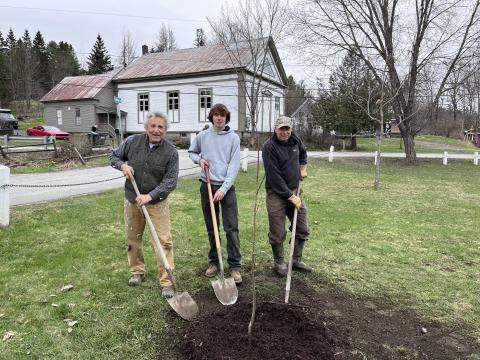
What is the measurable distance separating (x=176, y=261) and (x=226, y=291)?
134 cm

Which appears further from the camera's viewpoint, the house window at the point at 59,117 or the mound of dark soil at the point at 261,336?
the house window at the point at 59,117

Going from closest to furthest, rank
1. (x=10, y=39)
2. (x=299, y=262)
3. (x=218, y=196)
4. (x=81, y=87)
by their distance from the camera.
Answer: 1. (x=218, y=196)
2. (x=299, y=262)
3. (x=81, y=87)
4. (x=10, y=39)

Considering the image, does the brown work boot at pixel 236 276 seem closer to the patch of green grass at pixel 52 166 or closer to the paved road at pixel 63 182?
the paved road at pixel 63 182

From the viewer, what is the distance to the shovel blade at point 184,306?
143 inches

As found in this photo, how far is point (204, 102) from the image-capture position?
1156 inches

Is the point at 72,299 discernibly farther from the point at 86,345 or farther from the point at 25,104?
the point at 25,104

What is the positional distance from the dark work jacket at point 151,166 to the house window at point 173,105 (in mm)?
26672

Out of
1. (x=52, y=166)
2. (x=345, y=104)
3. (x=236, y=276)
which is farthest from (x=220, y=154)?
(x=345, y=104)

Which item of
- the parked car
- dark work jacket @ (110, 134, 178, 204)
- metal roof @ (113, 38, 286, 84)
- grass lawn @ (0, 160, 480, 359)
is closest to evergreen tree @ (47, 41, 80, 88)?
the parked car

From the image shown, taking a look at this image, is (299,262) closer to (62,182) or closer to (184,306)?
(184,306)

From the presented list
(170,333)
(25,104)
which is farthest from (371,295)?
(25,104)

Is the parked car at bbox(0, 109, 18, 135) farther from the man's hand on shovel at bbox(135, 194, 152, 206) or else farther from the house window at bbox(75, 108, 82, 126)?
the man's hand on shovel at bbox(135, 194, 152, 206)

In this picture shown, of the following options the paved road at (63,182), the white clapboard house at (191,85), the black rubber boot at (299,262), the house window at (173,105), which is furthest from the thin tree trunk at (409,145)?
the black rubber boot at (299,262)

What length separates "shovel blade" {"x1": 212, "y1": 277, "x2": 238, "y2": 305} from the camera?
12.9 feet
